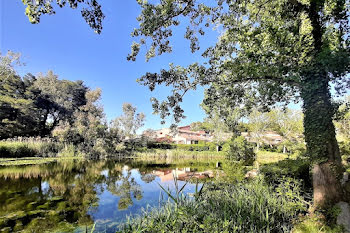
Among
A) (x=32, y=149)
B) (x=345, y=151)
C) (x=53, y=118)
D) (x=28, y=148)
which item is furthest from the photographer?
(x=53, y=118)

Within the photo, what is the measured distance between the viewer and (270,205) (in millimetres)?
3463

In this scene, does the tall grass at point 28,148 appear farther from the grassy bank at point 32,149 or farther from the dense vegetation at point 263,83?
the dense vegetation at point 263,83

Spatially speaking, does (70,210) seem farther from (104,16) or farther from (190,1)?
(190,1)

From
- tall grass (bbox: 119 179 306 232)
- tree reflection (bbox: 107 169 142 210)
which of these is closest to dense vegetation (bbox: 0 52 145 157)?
tree reflection (bbox: 107 169 142 210)

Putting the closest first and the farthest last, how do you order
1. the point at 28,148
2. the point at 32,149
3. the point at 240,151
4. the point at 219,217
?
the point at 219,217
the point at 240,151
the point at 28,148
the point at 32,149

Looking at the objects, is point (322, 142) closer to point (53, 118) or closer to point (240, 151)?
point (240, 151)

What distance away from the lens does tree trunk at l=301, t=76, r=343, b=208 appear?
3.57m

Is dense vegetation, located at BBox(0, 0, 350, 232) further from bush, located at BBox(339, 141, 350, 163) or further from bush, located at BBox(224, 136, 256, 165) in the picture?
bush, located at BBox(224, 136, 256, 165)

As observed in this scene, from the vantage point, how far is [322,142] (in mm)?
3756

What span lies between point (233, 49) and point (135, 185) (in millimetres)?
7206

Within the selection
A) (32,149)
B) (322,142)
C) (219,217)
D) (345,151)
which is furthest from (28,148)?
(345,151)

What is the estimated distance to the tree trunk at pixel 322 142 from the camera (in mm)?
3572

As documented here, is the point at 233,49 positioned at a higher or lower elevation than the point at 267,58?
higher

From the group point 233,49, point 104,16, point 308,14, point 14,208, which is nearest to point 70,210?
point 14,208
